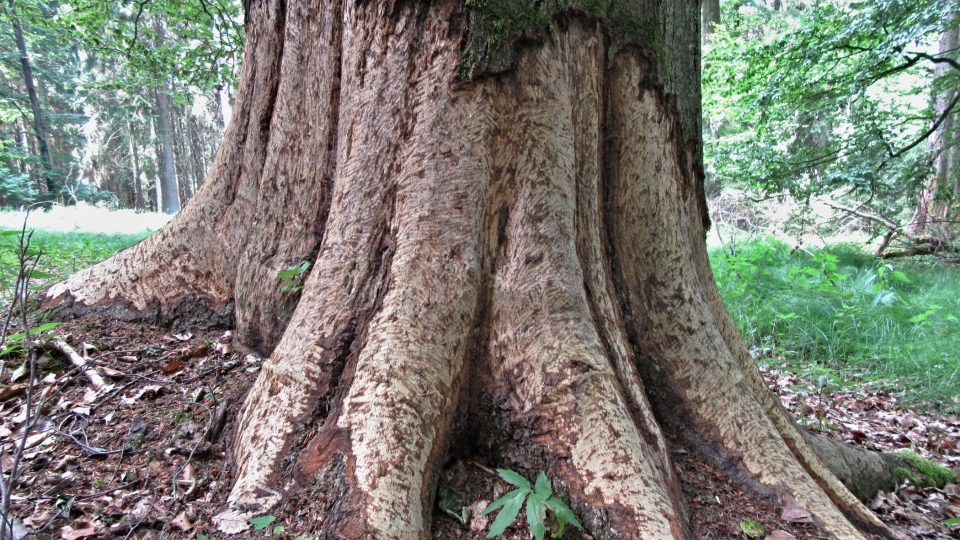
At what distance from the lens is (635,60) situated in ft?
7.18

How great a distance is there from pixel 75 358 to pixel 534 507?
2.37 metres

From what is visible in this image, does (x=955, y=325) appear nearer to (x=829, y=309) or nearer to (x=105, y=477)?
(x=829, y=309)

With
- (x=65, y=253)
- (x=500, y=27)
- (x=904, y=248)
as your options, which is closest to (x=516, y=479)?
(x=500, y=27)

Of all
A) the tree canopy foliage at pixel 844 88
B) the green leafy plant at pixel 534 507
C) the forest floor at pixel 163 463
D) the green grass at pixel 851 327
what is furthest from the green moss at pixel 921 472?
the tree canopy foliage at pixel 844 88

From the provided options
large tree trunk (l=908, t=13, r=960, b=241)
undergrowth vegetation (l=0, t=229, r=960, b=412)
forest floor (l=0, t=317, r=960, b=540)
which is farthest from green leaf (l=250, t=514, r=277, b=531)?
large tree trunk (l=908, t=13, r=960, b=241)

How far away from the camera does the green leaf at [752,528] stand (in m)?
1.68

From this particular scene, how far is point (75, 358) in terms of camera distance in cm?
239

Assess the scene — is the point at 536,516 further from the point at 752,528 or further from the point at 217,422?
the point at 217,422

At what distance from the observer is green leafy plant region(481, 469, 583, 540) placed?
133 centimetres

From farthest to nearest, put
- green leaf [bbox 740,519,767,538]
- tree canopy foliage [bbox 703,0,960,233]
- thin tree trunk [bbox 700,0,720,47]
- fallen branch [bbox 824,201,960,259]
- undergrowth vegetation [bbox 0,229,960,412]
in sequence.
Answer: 1. thin tree trunk [bbox 700,0,720,47]
2. fallen branch [bbox 824,201,960,259]
3. tree canopy foliage [bbox 703,0,960,233]
4. undergrowth vegetation [bbox 0,229,960,412]
5. green leaf [bbox 740,519,767,538]

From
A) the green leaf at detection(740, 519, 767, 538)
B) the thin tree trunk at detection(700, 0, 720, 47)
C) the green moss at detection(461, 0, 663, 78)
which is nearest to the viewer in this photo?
the green leaf at detection(740, 519, 767, 538)

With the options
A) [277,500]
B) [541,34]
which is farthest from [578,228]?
[277,500]

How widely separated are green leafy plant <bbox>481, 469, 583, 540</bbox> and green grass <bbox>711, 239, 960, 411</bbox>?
12.2 feet

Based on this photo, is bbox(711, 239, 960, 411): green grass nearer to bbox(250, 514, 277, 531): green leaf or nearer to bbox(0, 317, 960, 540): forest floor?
bbox(0, 317, 960, 540): forest floor
